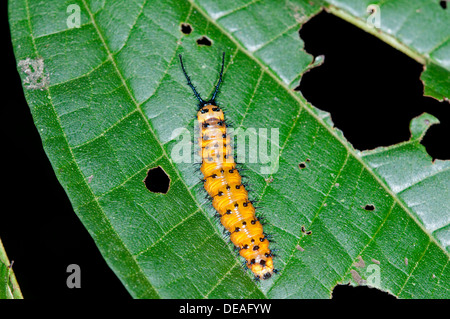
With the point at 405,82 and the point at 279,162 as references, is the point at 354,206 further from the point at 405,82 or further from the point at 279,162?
the point at 405,82

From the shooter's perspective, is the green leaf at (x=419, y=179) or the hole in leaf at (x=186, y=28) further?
the hole in leaf at (x=186, y=28)

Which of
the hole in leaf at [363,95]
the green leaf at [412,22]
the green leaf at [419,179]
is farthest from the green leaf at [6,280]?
the green leaf at [412,22]

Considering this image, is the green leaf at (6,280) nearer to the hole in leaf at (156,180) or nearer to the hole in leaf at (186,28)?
the hole in leaf at (156,180)

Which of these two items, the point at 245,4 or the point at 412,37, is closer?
the point at 412,37

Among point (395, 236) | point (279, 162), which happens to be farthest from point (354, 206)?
point (279, 162)

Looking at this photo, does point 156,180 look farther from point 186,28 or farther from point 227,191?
point 186,28

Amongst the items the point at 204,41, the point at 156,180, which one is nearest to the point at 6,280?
the point at 156,180

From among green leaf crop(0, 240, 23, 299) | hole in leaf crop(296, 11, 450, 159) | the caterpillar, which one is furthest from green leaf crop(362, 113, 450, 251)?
green leaf crop(0, 240, 23, 299)
